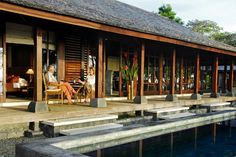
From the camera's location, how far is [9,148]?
4.83m

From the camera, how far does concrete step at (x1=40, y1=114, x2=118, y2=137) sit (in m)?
5.55

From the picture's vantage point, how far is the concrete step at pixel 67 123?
18.2 feet

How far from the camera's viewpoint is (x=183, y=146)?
6.03 metres

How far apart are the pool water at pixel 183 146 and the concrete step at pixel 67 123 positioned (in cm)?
112

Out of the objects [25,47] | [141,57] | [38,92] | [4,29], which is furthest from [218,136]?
[25,47]

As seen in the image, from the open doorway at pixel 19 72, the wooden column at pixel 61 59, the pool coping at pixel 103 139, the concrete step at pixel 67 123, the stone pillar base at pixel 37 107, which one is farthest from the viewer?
the wooden column at pixel 61 59

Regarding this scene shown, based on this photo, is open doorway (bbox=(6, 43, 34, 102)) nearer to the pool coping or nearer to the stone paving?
the stone paving

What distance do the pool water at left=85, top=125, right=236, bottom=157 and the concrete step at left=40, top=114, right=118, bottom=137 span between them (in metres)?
1.12

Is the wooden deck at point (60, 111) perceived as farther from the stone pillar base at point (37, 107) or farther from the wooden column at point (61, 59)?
the wooden column at point (61, 59)

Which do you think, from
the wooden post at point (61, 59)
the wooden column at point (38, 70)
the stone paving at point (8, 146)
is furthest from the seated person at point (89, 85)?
the stone paving at point (8, 146)

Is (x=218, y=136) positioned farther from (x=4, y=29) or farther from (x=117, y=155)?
(x=4, y=29)

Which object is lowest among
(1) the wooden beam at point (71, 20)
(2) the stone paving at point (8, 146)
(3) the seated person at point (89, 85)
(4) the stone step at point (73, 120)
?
(2) the stone paving at point (8, 146)

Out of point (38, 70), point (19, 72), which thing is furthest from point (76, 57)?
point (38, 70)

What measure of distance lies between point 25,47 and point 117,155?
761cm
